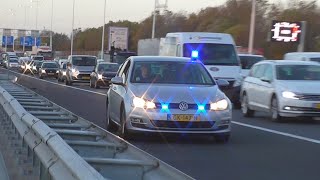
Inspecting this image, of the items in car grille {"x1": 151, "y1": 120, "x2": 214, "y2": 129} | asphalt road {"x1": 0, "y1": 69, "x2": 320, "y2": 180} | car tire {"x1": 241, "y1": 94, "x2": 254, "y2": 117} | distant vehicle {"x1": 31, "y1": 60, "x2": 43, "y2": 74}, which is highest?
car grille {"x1": 151, "y1": 120, "x2": 214, "y2": 129}

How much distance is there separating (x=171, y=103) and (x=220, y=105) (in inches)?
37.0

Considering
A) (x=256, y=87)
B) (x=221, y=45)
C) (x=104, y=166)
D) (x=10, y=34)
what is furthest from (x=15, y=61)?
(x=104, y=166)

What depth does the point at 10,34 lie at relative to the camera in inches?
5463

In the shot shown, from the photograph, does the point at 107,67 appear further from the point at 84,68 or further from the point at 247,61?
the point at 247,61

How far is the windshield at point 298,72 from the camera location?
682 inches

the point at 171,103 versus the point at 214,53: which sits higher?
the point at 214,53

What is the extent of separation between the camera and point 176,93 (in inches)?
452

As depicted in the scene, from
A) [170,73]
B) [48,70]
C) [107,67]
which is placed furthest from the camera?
[48,70]

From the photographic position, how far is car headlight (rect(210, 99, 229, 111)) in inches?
455

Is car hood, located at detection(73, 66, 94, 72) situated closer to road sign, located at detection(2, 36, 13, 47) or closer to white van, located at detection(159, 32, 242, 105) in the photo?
white van, located at detection(159, 32, 242, 105)

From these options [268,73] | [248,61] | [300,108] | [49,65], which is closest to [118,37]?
[49,65]

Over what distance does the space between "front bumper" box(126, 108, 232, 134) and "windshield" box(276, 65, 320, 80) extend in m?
6.12

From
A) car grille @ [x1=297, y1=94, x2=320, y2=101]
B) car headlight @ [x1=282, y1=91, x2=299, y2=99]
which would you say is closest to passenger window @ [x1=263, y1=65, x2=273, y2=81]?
car headlight @ [x1=282, y1=91, x2=299, y2=99]

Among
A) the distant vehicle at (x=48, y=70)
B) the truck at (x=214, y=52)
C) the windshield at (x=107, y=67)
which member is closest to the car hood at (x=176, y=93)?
the truck at (x=214, y=52)
